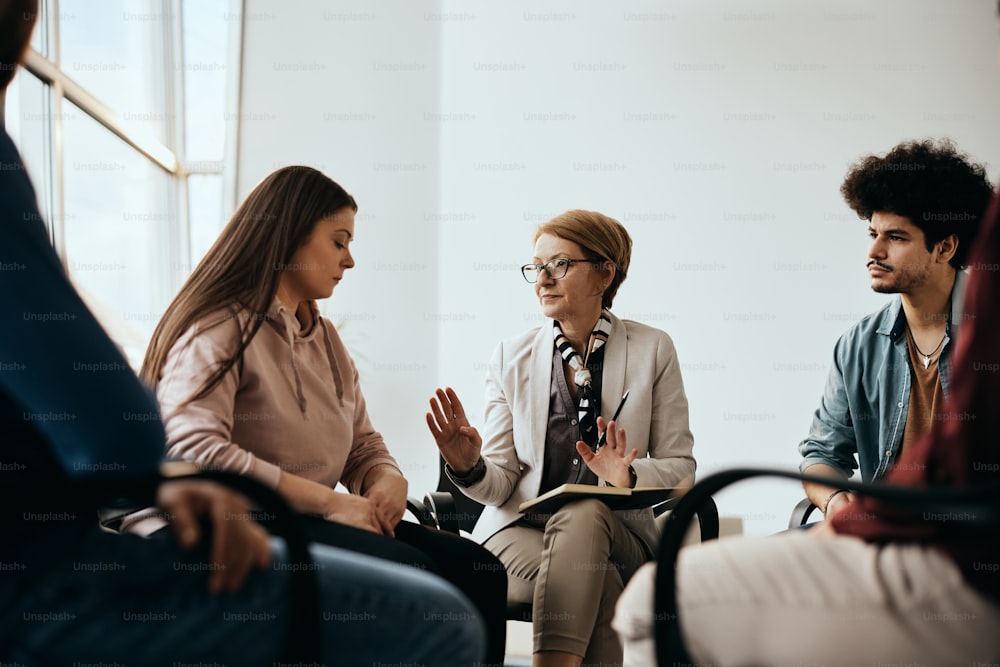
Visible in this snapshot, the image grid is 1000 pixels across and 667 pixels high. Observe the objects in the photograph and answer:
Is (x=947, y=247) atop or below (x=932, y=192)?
below

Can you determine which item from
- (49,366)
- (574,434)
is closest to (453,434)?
(574,434)

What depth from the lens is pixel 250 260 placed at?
1.81 meters

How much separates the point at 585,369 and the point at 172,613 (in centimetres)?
179

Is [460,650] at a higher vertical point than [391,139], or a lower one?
lower

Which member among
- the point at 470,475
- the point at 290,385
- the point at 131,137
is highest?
the point at 131,137

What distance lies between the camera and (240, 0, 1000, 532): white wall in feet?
14.1

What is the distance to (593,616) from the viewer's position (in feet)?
6.39

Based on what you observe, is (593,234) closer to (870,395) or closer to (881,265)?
(881,265)

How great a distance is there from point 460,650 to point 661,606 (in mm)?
308

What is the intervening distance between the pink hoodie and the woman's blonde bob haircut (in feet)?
3.26

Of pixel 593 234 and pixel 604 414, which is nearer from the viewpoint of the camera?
pixel 604 414

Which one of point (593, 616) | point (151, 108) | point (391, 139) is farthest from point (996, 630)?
point (151, 108)

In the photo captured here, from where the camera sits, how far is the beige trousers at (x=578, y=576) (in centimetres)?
192

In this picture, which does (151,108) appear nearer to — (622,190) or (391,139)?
(391,139)
